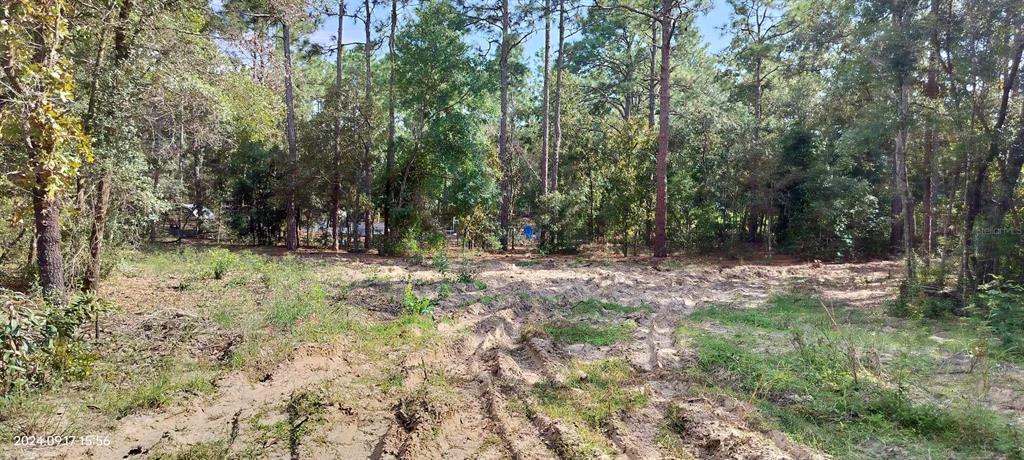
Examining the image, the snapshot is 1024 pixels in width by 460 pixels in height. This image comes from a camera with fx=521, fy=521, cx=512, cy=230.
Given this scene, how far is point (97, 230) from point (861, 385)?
367 inches

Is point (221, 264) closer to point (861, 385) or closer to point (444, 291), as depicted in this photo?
point (444, 291)

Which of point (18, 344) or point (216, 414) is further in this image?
point (216, 414)

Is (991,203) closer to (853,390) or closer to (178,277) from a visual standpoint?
(853,390)

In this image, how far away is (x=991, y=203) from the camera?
30.7 ft

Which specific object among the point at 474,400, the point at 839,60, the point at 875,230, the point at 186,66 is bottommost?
the point at 474,400

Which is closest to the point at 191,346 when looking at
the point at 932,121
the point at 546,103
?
the point at 932,121

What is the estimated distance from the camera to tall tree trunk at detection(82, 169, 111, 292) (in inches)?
284

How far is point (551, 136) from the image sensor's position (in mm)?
24109

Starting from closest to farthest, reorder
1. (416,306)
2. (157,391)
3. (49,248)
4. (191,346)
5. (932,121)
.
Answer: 1. (157,391)
2. (49,248)
3. (191,346)
4. (416,306)
5. (932,121)

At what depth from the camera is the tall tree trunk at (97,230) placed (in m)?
7.21

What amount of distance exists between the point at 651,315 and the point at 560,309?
4.80 feet

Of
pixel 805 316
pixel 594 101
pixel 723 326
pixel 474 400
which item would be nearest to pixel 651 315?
pixel 723 326

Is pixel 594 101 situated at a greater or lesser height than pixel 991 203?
greater

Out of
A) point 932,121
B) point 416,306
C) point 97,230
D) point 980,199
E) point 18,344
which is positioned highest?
point 932,121
